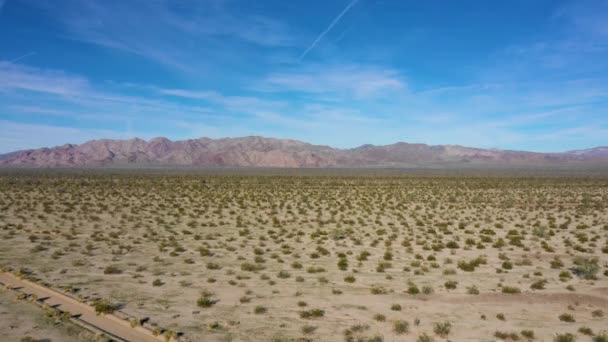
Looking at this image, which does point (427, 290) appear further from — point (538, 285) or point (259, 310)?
point (259, 310)

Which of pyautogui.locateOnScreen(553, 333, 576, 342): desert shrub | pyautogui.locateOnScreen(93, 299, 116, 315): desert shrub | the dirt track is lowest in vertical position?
pyautogui.locateOnScreen(553, 333, 576, 342): desert shrub

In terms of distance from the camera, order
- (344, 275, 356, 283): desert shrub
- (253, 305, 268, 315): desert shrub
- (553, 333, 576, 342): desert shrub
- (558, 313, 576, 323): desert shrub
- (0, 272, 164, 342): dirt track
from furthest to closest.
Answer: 1. (344, 275, 356, 283): desert shrub
2. (253, 305, 268, 315): desert shrub
3. (558, 313, 576, 323): desert shrub
4. (553, 333, 576, 342): desert shrub
5. (0, 272, 164, 342): dirt track

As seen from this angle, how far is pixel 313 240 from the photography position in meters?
21.0

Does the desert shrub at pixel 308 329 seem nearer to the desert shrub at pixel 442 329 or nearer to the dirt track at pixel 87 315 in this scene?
the desert shrub at pixel 442 329

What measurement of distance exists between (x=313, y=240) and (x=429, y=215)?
496 inches

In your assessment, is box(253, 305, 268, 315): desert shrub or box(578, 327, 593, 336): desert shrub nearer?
box(578, 327, 593, 336): desert shrub

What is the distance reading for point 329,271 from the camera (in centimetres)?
1483

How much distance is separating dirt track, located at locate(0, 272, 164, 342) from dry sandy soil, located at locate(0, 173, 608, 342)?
0.52 meters

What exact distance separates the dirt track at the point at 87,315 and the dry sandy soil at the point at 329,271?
0.52 meters

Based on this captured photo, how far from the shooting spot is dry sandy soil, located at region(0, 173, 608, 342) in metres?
9.75

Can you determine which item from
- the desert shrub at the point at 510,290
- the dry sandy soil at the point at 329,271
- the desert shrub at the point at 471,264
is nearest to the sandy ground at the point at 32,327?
the dry sandy soil at the point at 329,271

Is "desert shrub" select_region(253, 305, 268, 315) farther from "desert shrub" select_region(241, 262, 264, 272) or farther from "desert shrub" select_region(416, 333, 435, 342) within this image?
"desert shrub" select_region(241, 262, 264, 272)

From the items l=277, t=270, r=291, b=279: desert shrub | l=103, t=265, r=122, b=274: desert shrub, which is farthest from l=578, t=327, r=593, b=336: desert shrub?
l=103, t=265, r=122, b=274: desert shrub

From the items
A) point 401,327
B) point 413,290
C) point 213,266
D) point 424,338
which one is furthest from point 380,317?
point 213,266
